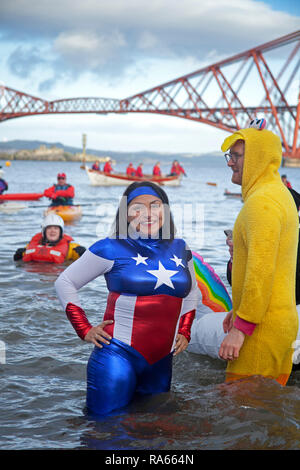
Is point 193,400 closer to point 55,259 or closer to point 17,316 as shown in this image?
point 17,316

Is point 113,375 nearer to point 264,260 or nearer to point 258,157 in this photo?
point 264,260

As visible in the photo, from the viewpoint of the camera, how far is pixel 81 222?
52.9 ft

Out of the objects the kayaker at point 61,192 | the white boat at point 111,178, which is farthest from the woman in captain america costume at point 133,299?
the white boat at point 111,178

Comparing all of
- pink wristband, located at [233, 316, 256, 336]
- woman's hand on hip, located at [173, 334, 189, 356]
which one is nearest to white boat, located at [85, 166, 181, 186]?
woman's hand on hip, located at [173, 334, 189, 356]

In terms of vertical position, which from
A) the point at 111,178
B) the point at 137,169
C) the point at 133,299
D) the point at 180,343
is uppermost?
the point at 137,169

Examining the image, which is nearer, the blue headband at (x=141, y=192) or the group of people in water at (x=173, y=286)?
the group of people in water at (x=173, y=286)

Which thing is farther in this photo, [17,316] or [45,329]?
[17,316]

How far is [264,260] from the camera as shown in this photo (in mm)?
2652

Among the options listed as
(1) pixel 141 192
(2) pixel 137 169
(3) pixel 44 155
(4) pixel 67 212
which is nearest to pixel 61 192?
(4) pixel 67 212

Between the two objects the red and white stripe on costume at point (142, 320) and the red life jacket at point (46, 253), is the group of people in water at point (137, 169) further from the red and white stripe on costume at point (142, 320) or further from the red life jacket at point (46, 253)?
the red and white stripe on costume at point (142, 320)

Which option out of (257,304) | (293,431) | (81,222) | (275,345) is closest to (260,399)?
(293,431)

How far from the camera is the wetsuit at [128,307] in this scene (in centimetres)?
289

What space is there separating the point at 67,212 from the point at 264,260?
510 inches
